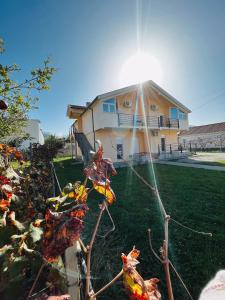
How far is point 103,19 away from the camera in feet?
24.3

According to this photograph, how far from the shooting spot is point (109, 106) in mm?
14859

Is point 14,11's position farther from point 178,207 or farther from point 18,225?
point 178,207

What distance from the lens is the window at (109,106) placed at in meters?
14.6

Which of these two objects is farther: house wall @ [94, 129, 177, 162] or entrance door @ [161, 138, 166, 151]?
entrance door @ [161, 138, 166, 151]

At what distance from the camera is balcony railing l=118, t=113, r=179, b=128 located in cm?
1561

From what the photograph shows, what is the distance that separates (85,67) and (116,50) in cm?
355

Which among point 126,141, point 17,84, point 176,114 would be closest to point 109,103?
point 126,141

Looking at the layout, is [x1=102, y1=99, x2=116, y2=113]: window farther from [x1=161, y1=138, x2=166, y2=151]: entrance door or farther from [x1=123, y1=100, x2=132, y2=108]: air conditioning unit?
[x1=161, y1=138, x2=166, y2=151]: entrance door

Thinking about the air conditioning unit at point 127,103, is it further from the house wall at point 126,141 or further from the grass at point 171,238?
the grass at point 171,238

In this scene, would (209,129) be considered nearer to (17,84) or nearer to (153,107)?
(153,107)

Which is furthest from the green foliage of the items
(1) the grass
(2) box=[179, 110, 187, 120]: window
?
Result: (2) box=[179, 110, 187, 120]: window

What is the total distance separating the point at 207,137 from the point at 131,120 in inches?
1272

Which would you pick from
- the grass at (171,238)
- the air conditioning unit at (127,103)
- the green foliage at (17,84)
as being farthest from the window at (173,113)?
the green foliage at (17,84)

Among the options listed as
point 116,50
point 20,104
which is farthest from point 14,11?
point 116,50
